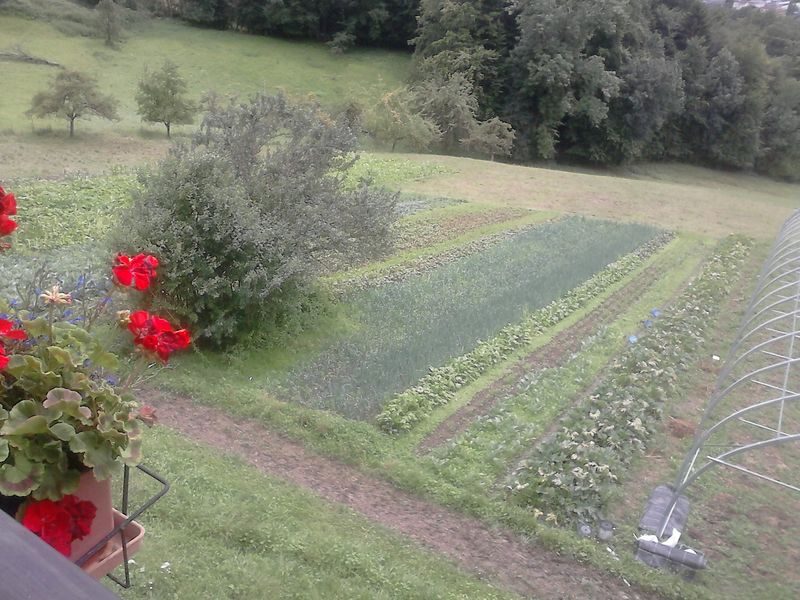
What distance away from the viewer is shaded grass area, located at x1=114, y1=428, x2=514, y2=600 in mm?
4668

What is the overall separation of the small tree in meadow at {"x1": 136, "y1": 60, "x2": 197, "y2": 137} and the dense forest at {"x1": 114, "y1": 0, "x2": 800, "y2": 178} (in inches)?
354

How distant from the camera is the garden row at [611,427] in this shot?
6602 mm

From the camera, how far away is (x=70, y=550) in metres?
2.44

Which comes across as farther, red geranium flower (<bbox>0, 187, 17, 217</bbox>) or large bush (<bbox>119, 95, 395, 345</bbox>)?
large bush (<bbox>119, 95, 395, 345</bbox>)

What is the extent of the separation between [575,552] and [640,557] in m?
0.59

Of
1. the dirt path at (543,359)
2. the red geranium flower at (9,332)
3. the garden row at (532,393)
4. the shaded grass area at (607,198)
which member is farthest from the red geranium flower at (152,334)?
the shaded grass area at (607,198)

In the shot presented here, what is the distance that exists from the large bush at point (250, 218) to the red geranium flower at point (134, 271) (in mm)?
4984

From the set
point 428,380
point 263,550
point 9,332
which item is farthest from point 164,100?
point 9,332

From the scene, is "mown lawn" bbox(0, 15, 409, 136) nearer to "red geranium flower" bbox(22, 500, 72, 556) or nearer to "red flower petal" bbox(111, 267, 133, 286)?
"red flower petal" bbox(111, 267, 133, 286)

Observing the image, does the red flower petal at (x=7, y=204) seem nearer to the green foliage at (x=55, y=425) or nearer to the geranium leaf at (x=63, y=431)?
the green foliage at (x=55, y=425)

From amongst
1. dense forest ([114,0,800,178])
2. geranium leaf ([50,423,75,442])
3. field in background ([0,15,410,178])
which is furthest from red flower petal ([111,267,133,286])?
dense forest ([114,0,800,178])

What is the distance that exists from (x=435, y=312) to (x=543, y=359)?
1.83 m

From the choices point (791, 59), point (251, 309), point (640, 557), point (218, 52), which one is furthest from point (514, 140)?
point (640, 557)

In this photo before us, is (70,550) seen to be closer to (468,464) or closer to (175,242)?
(468,464)
